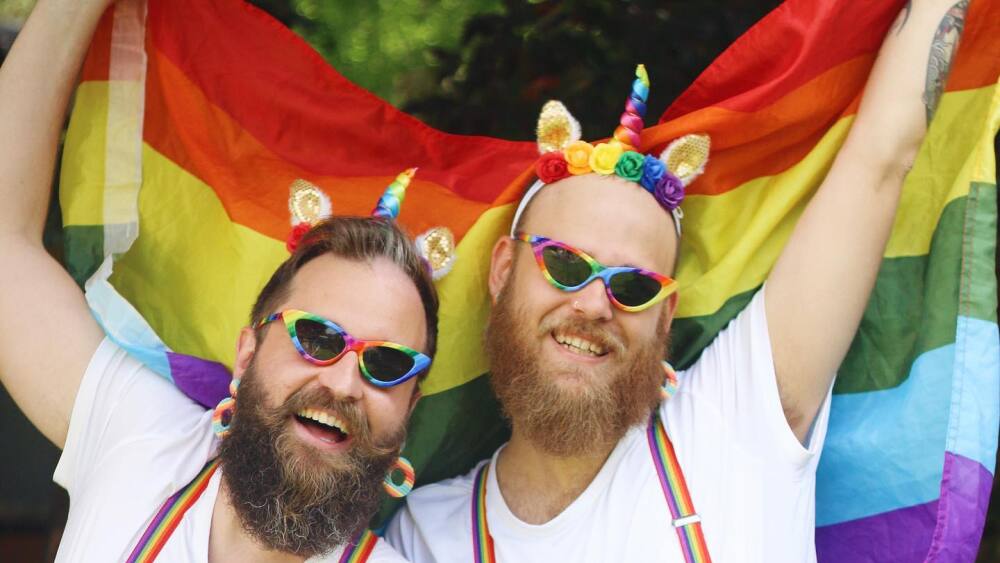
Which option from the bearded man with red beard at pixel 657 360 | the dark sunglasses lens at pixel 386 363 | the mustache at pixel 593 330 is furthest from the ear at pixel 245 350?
the mustache at pixel 593 330

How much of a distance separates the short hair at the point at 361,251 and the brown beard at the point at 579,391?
26cm

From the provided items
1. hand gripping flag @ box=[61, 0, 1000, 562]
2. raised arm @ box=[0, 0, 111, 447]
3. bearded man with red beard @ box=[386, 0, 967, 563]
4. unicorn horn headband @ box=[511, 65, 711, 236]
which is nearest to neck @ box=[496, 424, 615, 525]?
bearded man with red beard @ box=[386, 0, 967, 563]

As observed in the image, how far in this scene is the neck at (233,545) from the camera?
9.98ft

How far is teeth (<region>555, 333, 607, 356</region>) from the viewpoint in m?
3.21

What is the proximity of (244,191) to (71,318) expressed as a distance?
72 centimetres

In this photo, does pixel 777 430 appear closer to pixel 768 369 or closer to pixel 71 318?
pixel 768 369

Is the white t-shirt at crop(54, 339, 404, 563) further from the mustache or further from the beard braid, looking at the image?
the mustache

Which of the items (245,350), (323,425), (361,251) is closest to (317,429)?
(323,425)

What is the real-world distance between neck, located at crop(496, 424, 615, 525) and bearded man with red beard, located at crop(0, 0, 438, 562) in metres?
0.42

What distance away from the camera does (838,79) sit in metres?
3.33

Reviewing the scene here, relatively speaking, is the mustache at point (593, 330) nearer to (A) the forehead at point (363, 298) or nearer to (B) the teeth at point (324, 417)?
(A) the forehead at point (363, 298)

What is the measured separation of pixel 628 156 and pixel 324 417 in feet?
3.86

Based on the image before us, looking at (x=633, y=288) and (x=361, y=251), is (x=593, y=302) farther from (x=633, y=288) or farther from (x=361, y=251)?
(x=361, y=251)

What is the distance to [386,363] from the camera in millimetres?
3016
